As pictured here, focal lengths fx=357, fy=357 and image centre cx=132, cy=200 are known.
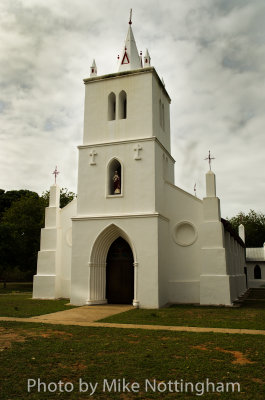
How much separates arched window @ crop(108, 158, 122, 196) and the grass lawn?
10.4 meters

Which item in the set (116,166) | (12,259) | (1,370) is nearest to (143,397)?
(1,370)

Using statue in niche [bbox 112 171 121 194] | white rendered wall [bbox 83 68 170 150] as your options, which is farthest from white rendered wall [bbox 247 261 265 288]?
white rendered wall [bbox 83 68 170 150]

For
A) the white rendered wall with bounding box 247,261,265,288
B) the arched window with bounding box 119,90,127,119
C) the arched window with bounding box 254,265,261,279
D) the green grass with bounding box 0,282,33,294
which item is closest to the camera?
the arched window with bounding box 119,90,127,119

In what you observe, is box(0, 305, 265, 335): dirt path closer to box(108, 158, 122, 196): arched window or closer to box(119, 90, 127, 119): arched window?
box(108, 158, 122, 196): arched window

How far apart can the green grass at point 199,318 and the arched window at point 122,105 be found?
442 inches

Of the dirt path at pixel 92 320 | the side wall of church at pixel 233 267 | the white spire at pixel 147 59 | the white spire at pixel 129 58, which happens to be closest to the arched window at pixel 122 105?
the white spire at pixel 129 58

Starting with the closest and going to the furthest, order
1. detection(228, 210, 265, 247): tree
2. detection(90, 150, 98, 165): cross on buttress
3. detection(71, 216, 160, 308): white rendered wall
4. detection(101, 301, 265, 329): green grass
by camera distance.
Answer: detection(101, 301, 265, 329): green grass
detection(71, 216, 160, 308): white rendered wall
detection(90, 150, 98, 165): cross on buttress
detection(228, 210, 265, 247): tree

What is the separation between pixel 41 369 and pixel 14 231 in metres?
27.9

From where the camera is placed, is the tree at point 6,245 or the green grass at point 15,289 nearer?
the green grass at point 15,289

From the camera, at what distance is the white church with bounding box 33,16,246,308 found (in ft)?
60.3

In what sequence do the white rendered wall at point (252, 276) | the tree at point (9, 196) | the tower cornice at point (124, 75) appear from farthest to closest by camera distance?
the tree at point (9, 196) → the white rendered wall at point (252, 276) → the tower cornice at point (124, 75)

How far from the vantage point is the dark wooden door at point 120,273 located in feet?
64.2

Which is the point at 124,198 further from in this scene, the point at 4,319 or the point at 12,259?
the point at 12,259

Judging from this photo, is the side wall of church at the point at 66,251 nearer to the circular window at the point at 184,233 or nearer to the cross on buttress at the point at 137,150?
the cross on buttress at the point at 137,150
